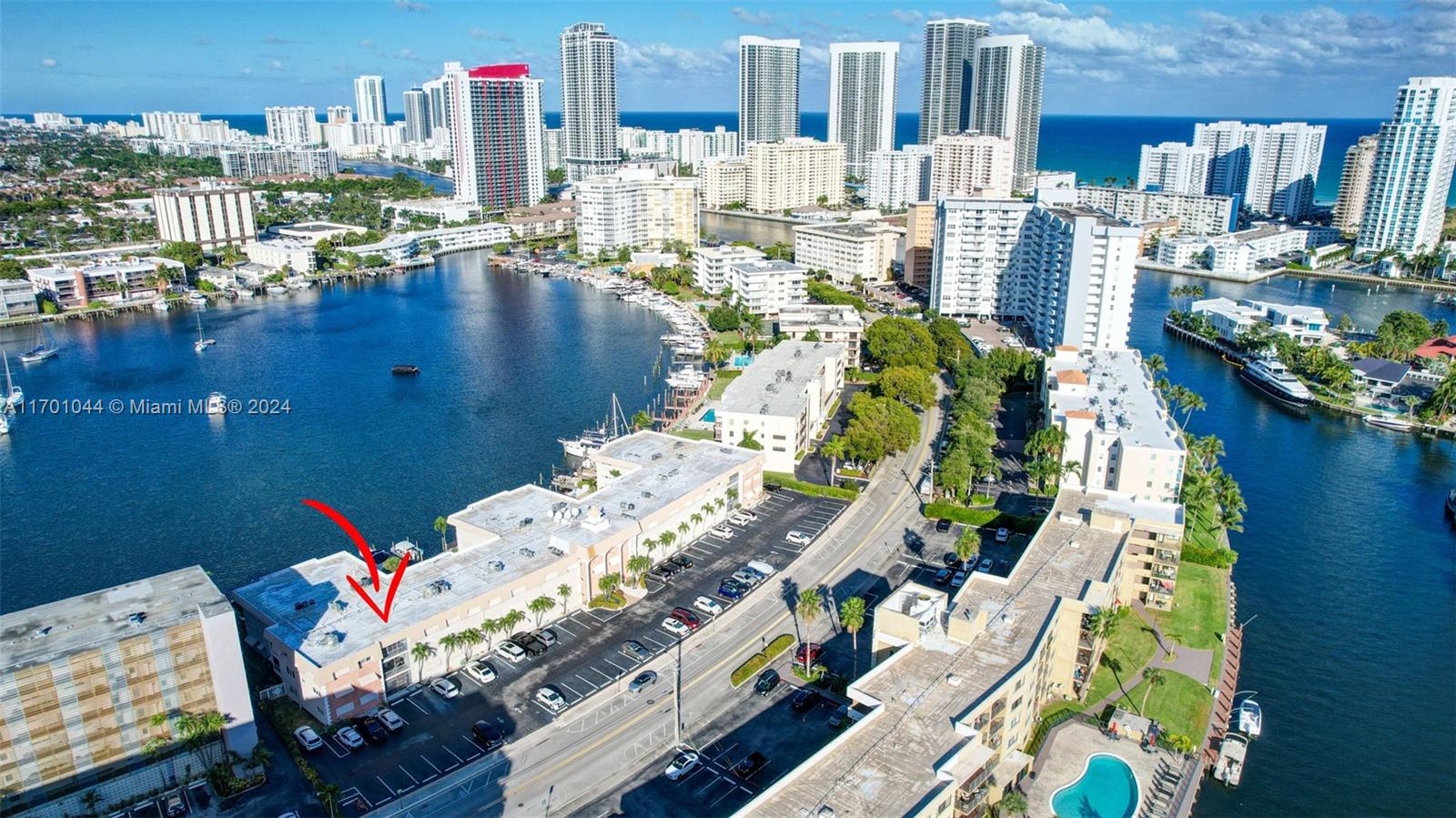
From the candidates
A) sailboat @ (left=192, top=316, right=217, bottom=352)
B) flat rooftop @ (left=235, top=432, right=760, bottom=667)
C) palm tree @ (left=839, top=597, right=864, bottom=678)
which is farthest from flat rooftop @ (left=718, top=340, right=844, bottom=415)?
sailboat @ (left=192, top=316, right=217, bottom=352)

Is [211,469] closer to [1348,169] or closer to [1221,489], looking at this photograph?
[1221,489]

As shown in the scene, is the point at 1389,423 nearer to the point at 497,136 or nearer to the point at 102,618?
the point at 102,618

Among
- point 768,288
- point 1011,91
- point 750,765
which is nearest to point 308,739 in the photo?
point 750,765

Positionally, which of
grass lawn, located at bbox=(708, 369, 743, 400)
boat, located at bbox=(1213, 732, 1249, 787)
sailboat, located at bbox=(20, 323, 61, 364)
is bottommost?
boat, located at bbox=(1213, 732, 1249, 787)

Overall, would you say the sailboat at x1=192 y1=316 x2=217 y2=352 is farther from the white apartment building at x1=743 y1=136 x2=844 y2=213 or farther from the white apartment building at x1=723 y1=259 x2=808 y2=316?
the white apartment building at x1=743 y1=136 x2=844 y2=213

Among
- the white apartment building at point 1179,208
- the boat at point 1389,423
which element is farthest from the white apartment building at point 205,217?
the boat at point 1389,423

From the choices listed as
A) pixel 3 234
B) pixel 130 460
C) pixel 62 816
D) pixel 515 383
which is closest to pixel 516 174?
pixel 3 234

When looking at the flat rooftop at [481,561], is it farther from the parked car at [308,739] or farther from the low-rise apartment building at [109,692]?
the low-rise apartment building at [109,692]
